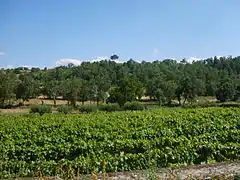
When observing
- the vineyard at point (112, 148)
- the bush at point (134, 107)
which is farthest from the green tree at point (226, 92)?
the vineyard at point (112, 148)

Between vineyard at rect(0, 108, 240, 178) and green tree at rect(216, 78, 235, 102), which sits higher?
green tree at rect(216, 78, 235, 102)

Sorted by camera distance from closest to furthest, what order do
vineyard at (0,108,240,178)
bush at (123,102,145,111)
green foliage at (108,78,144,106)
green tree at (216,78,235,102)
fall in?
vineyard at (0,108,240,178)
bush at (123,102,145,111)
green foliage at (108,78,144,106)
green tree at (216,78,235,102)

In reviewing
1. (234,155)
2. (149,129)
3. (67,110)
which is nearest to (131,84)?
(67,110)

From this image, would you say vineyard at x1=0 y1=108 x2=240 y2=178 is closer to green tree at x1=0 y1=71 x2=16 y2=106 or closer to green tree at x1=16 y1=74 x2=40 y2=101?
green tree at x1=0 y1=71 x2=16 y2=106

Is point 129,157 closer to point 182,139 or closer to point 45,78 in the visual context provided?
point 182,139

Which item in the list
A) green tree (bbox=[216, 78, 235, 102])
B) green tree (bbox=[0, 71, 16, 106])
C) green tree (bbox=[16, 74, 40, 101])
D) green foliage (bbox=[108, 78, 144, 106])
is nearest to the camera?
green tree (bbox=[0, 71, 16, 106])

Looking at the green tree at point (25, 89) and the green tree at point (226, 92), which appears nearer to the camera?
the green tree at point (25, 89)

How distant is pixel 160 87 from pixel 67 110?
32.5 m

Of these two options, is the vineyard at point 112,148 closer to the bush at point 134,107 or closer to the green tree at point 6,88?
the bush at point 134,107

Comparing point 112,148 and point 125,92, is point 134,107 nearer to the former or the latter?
point 125,92

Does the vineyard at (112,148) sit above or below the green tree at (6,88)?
below

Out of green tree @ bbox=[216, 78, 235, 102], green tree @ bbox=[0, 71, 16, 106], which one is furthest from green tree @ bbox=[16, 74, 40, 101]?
green tree @ bbox=[216, 78, 235, 102]

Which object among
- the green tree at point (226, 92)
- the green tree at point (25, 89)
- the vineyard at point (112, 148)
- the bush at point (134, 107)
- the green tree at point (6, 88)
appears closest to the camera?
the vineyard at point (112, 148)

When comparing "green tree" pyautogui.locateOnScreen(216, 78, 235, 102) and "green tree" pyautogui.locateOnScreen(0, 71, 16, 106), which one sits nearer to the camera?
"green tree" pyautogui.locateOnScreen(0, 71, 16, 106)
